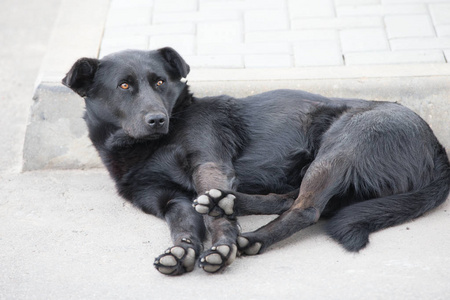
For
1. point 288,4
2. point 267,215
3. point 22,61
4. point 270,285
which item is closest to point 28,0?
point 22,61

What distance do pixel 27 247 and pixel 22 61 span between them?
3.01 meters

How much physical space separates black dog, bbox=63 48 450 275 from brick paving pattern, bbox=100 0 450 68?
0.88 m

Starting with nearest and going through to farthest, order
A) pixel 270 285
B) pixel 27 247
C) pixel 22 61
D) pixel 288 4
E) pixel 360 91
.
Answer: pixel 270 285
pixel 27 247
pixel 360 91
pixel 288 4
pixel 22 61

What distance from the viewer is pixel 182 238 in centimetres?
302

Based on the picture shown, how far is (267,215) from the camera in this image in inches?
137

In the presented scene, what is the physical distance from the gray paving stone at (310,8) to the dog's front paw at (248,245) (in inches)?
102

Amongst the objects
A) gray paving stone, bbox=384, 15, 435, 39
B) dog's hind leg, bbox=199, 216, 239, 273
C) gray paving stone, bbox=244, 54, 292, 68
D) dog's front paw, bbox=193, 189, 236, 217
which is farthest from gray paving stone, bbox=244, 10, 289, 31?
dog's hind leg, bbox=199, 216, 239, 273

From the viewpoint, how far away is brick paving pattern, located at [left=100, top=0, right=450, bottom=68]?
14.7 feet

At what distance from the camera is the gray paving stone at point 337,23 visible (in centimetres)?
483

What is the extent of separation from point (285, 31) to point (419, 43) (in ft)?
3.38

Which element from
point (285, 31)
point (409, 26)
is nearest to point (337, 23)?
point (285, 31)

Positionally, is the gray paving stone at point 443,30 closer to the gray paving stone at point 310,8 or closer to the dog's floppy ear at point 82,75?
the gray paving stone at point 310,8

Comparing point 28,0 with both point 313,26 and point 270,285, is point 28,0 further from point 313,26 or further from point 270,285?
point 270,285

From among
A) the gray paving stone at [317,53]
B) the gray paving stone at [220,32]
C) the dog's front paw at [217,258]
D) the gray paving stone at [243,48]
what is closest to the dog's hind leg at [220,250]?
the dog's front paw at [217,258]
